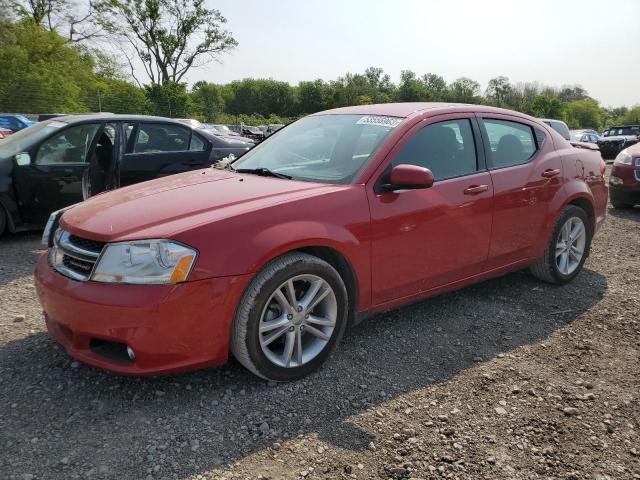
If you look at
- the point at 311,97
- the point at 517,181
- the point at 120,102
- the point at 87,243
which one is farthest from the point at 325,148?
the point at 311,97

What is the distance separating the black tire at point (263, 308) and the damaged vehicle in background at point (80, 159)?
3.11m

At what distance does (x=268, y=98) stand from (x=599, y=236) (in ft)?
295

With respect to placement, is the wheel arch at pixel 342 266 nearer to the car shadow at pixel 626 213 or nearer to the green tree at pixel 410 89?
the car shadow at pixel 626 213

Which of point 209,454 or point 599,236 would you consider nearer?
point 209,454

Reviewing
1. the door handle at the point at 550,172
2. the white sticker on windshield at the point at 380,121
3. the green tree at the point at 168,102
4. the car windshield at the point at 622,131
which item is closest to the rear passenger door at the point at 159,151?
the white sticker on windshield at the point at 380,121

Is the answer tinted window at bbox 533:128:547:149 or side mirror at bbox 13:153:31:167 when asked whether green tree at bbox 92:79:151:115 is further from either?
tinted window at bbox 533:128:547:149

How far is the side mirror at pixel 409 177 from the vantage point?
316 cm

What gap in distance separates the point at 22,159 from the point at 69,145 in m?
0.52

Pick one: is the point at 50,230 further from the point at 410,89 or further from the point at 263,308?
the point at 410,89

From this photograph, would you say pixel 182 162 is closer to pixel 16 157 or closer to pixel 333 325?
pixel 16 157

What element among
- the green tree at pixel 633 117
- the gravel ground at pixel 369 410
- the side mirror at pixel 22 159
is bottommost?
the gravel ground at pixel 369 410

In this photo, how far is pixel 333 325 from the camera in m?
3.10

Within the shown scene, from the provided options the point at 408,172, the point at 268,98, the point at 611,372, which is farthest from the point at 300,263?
the point at 268,98

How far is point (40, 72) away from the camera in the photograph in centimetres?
3003
